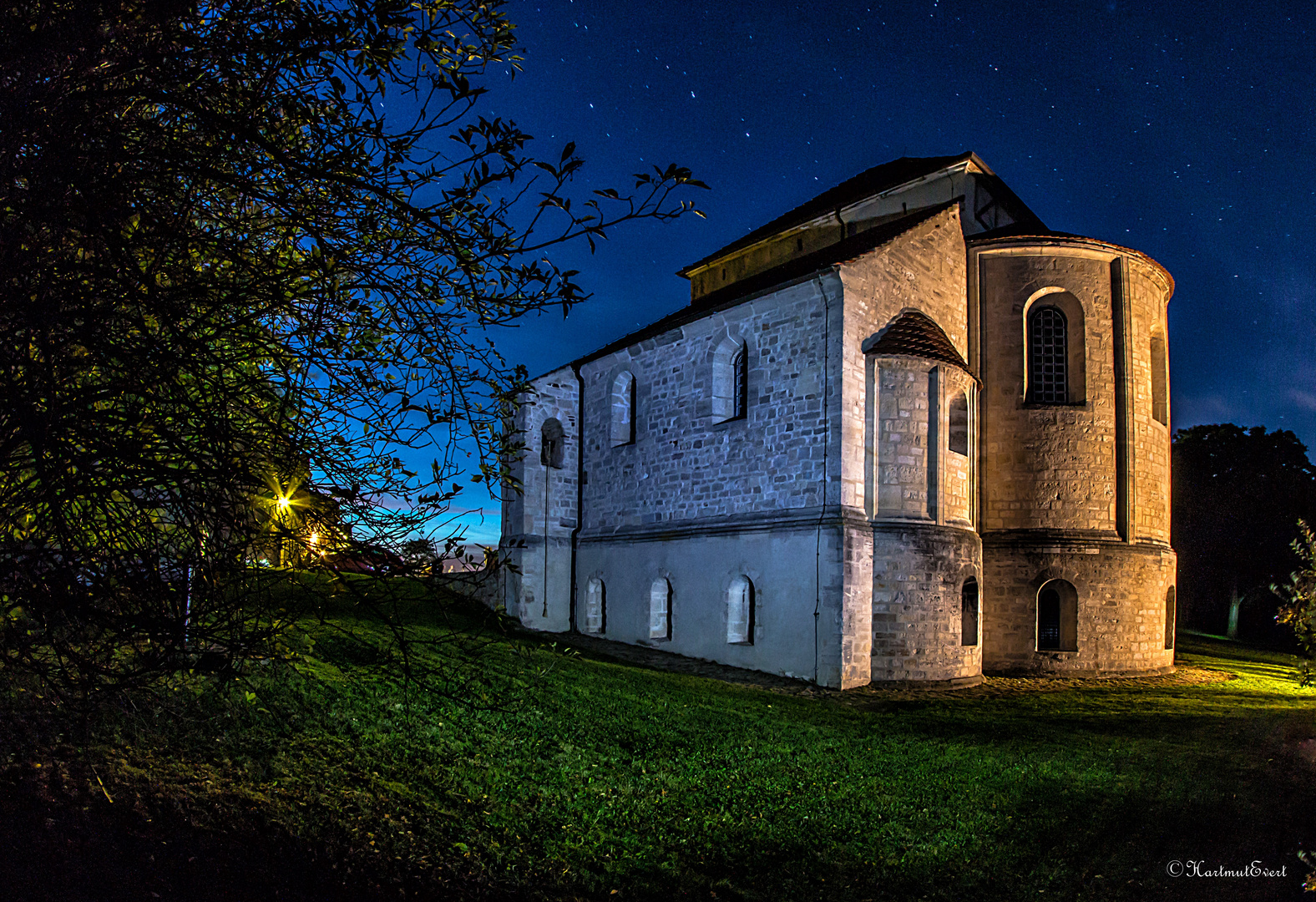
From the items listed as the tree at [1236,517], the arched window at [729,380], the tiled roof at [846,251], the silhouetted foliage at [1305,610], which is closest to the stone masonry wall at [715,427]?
the arched window at [729,380]

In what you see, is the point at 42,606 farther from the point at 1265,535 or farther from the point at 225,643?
the point at 1265,535

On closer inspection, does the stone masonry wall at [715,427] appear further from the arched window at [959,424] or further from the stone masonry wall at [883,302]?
the arched window at [959,424]

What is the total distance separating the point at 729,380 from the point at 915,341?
14.1ft

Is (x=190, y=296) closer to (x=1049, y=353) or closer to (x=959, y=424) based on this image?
(x=959, y=424)

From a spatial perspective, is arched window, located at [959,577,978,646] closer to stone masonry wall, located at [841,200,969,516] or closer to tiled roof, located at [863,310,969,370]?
stone masonry wall, located at [841,200,969,516]

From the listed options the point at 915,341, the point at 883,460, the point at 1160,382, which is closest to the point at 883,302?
the point at 915,341

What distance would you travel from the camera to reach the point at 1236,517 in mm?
37719

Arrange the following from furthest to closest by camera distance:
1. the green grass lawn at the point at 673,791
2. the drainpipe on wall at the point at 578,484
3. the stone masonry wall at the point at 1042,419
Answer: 1. the drainpipe on wall at the point at 578,484
2. the stone masonry wall at the point at 1042,419
3. the green grass lawn at the point at 673,791

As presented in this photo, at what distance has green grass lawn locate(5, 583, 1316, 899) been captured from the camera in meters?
6.06

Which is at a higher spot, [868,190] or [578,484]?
[868,190]

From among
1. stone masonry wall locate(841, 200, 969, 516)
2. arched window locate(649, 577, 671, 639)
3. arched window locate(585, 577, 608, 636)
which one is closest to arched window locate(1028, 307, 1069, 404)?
stone masonry wall locate(841, 200, 969, 516)

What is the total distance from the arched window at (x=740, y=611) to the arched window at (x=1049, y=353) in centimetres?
901

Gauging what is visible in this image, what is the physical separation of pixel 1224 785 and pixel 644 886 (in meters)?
7.20

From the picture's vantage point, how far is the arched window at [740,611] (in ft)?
56.4
